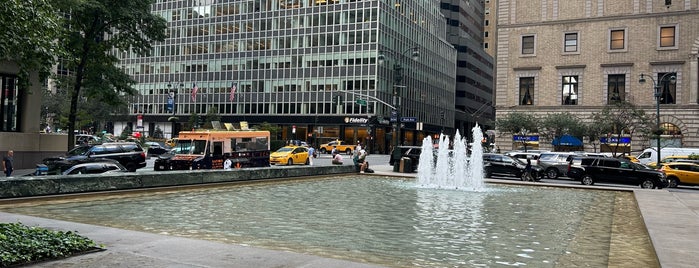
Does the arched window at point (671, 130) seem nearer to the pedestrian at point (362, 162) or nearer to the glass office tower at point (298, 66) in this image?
the glass office tower at point (298, 66)

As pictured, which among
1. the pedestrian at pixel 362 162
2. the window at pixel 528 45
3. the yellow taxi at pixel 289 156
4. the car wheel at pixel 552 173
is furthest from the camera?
the window at pixel 528 45

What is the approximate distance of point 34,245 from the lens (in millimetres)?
7238

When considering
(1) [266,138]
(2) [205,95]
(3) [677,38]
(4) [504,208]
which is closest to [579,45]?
(3) [677,38]

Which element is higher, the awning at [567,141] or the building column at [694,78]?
the building column at [694,78]

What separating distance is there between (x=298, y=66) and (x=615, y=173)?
2330 inches

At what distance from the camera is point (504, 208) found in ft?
53.8

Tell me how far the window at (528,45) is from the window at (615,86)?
8229 millimetres

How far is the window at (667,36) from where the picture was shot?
5128 centimetres

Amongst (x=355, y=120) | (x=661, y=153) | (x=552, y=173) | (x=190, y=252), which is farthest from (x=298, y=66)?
(x=190, y=252)

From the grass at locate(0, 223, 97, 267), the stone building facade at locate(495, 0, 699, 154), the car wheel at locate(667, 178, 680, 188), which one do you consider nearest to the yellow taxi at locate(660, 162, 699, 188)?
the car wheel at locate(667, 178, 680, 188)

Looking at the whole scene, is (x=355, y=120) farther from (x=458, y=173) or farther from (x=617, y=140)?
(x=458, y=173)

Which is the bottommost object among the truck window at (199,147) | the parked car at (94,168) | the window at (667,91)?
the parked car at (94,168)

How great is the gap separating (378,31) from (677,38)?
36790 millimetres

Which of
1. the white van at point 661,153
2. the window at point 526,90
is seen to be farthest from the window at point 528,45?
the white van at point 661,153
